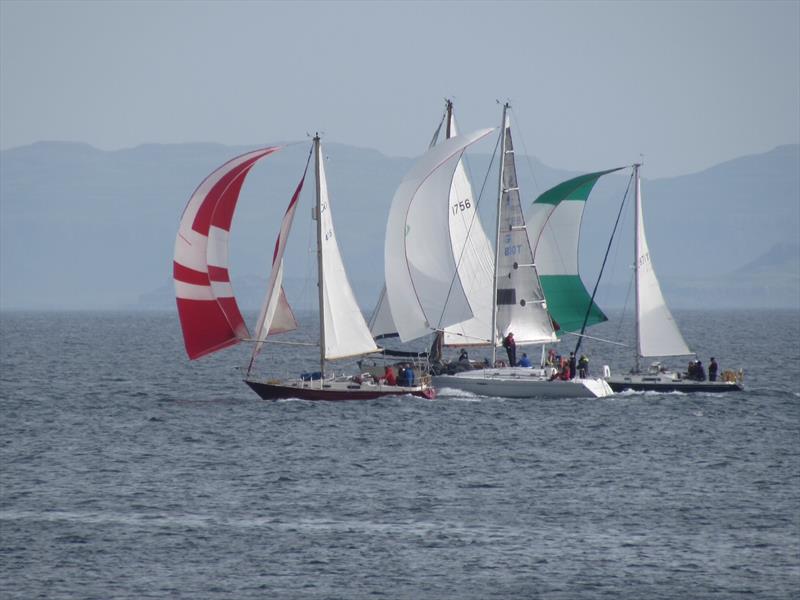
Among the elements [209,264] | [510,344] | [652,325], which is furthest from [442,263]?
[209,264]

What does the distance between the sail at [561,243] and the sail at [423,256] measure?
5.67 m

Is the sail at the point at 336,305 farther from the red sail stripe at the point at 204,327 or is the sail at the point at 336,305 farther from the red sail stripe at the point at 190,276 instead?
the red sail stripe at the point at 190,276

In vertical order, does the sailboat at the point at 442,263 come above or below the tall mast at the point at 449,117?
below

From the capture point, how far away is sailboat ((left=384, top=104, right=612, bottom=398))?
2303 inches

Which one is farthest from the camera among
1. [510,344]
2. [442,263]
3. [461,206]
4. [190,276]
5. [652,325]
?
[652,325]

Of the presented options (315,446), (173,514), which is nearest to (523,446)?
(315,446)

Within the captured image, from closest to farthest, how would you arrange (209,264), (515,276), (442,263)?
(209,264)
(442,263)
(515,276)

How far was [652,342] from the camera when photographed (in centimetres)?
6241

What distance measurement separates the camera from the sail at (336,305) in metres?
55.9

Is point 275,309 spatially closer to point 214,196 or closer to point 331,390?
point 331,390

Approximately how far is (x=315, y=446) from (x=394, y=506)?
1001 cm

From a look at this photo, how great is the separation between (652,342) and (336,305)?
1421 cm

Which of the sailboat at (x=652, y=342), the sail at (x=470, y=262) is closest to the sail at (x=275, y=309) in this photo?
the sail at (x=470, y=262)

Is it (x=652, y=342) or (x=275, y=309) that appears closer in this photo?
(x=275, y=309)
